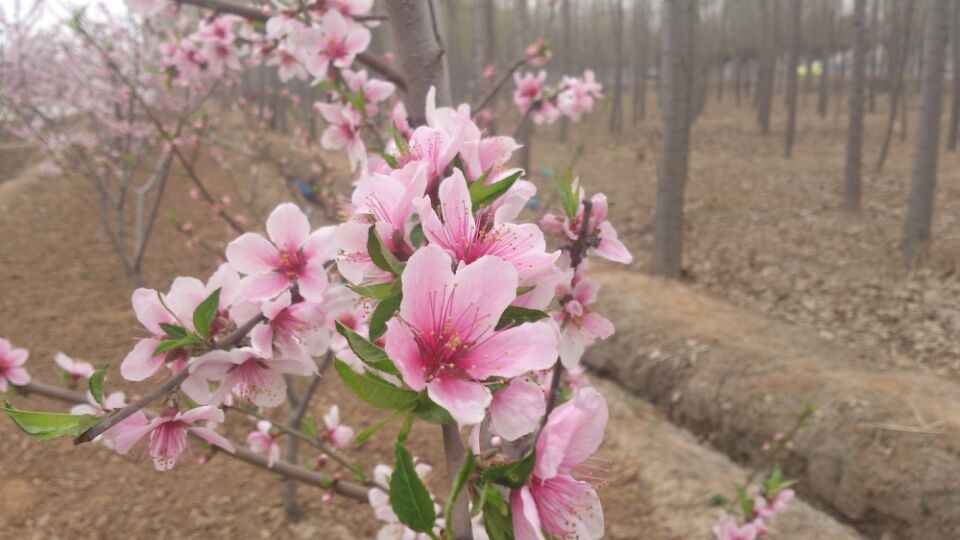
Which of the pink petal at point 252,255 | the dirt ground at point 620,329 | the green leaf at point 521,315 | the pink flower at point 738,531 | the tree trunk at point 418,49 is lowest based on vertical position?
the dirt ground at point 620,329

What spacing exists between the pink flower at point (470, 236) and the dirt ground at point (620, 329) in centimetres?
78

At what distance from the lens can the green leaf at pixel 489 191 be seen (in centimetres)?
65

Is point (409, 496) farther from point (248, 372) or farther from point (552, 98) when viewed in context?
point (552, 98)

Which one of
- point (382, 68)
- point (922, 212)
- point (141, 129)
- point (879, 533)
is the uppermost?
point (382, 68)

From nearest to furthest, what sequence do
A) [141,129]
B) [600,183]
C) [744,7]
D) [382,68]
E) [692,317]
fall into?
1. [382,68]
2. [692,317]
3. [141,129]
4. [600,183]
5. [744,7]

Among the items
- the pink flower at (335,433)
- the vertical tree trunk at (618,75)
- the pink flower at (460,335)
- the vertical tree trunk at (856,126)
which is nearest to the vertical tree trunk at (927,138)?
the vertical tree trunk at (856,126)

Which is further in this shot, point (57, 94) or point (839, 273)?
point (57, 94)

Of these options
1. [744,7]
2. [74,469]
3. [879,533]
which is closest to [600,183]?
[879,533]

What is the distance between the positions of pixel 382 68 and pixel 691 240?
6904 millimetres

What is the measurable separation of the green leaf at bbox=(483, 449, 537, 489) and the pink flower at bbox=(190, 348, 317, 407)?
0.39m

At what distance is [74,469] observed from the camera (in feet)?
11.6

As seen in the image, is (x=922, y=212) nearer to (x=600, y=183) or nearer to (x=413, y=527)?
(x=600, y=183)

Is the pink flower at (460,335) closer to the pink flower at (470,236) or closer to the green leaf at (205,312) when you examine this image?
the pink flower at (470,236)

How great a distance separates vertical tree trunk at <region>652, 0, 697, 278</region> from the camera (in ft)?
19.7
